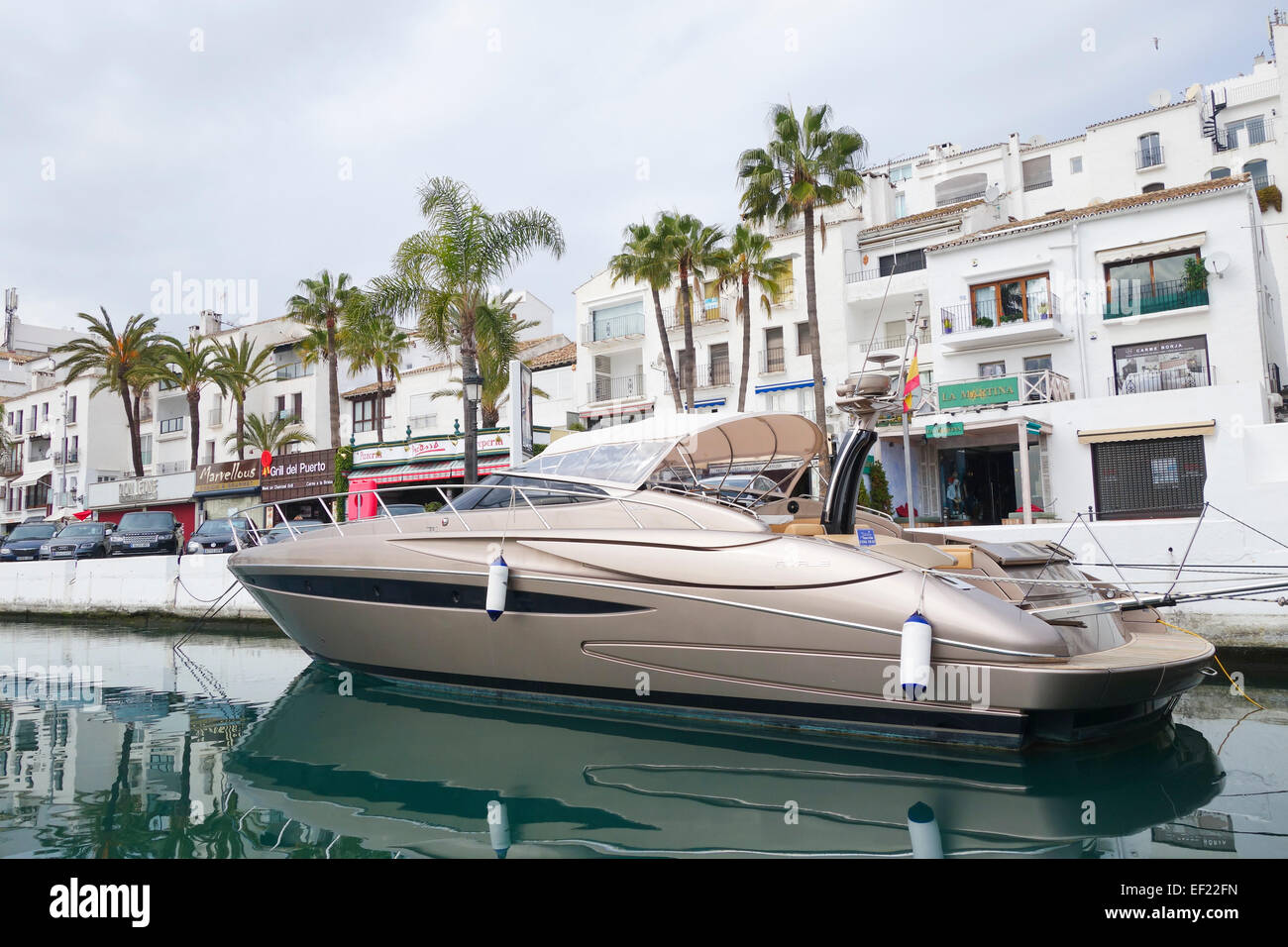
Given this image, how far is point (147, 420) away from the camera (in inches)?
1699

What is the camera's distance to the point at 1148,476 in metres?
17.7

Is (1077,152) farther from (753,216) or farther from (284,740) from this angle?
(284,740)

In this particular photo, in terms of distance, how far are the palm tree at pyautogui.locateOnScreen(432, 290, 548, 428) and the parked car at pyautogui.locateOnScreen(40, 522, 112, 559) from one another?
9374 mm

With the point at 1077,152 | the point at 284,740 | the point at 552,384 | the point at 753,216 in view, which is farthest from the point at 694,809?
the point at 1077,152

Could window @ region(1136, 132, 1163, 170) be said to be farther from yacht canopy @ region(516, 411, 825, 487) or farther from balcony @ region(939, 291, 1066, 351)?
yacht canopy @ region(516, 411, 825, 487)

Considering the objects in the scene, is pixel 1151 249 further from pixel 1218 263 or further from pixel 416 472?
pixel 416 472

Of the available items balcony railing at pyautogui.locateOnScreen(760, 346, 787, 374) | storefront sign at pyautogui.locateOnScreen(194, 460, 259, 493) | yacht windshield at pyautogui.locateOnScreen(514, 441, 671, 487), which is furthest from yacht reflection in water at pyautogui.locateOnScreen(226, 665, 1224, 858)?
storefront sign at pyautogui.locateOnScreen(194, 460, 259, 493)

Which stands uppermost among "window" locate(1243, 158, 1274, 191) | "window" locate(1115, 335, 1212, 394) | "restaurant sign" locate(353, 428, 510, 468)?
"window" locate(1243, 158, 1274, 191)

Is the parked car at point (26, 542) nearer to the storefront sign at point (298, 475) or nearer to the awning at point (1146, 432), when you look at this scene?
the storefront sign at point (298, 475)

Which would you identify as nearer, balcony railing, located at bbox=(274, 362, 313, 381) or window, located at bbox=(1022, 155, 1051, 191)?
window, located at bbox=(1022, 155, 1051, 191)

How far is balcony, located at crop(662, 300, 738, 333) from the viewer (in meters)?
27.0

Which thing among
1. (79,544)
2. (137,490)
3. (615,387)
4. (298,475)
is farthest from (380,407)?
(79,544)

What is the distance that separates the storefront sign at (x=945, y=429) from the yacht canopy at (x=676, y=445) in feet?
38.2
